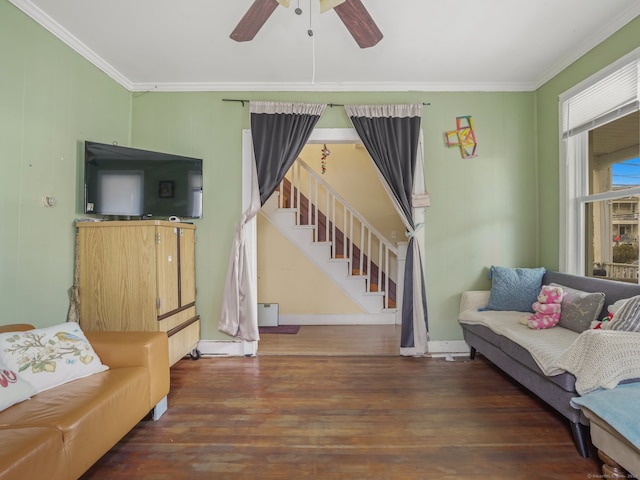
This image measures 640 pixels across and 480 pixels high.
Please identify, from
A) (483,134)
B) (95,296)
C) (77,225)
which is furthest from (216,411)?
(483,134)

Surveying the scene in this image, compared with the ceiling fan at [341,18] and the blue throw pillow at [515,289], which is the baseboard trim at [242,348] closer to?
the blue throw pillow at [515,289]

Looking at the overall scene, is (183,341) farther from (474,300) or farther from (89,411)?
(474,300)

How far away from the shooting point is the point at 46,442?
1270 millimetres

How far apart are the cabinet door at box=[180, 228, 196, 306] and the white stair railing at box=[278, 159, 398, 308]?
5.99 ft

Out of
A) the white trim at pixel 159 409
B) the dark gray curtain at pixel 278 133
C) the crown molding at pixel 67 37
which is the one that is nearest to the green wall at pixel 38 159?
the crown molding at pixel 67 37

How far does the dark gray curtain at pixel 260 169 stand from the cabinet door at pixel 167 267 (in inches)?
21.9

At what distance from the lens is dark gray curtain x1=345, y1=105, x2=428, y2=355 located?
337 centimetres

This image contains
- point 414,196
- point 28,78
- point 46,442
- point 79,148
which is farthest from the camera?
point 414,196

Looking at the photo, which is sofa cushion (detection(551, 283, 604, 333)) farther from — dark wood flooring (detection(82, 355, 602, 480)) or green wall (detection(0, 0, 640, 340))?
green wall (detection(0, 0, 640, 340))

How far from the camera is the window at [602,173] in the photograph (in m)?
2.52

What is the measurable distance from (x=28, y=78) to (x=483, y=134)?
13.2ft

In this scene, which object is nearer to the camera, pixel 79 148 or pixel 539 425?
pixel 539 425

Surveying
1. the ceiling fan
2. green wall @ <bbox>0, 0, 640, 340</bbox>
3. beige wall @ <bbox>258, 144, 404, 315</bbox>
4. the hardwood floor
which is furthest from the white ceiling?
the hardwood floor

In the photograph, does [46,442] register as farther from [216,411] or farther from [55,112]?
[55,112]
